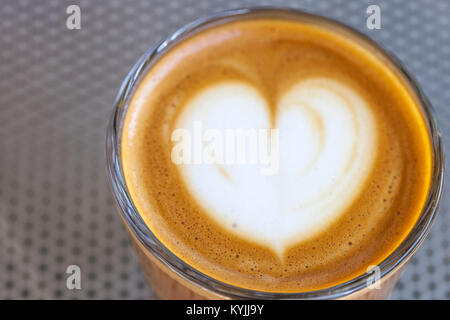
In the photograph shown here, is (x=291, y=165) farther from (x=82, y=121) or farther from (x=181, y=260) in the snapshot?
(x=82, y=121)

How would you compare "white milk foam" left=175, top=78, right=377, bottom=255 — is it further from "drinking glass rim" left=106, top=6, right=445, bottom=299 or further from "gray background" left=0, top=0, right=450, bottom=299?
"gray background" left=0, top=0, right=450, bottom=299

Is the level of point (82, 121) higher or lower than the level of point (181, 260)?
higher

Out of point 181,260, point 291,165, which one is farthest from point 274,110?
point 181,260

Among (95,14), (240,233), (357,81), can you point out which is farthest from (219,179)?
(95,14)

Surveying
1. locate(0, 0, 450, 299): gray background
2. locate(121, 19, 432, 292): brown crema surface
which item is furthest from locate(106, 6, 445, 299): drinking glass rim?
locate(0, 0, 450, 299): gray background

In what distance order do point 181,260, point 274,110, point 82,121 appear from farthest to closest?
point 82,121 → point 274,110 → point 181,260

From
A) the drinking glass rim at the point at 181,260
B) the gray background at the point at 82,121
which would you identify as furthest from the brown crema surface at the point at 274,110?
the gray background at the point at 82,121
